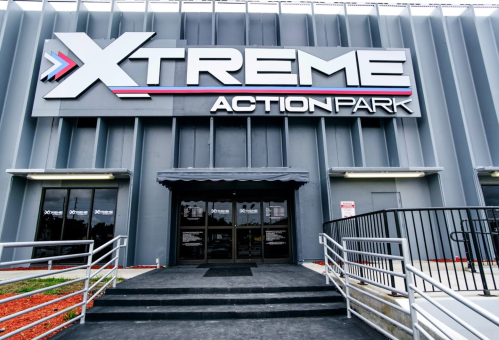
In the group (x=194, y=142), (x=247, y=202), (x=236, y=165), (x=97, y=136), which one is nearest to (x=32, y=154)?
(x=97, y=136)

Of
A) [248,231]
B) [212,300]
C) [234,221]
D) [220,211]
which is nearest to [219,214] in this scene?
[220,211]

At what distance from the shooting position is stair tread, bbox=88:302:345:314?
430cm

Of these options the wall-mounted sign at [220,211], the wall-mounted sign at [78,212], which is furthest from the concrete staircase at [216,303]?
the wall-mounted sign at [78,212]

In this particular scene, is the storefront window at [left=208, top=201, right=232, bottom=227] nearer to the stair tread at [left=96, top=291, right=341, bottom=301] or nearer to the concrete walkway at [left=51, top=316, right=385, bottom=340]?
the stair tread at [left=96, top=291, right=341, bottom=301]

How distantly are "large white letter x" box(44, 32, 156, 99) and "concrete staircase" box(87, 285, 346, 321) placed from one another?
738 centimetres

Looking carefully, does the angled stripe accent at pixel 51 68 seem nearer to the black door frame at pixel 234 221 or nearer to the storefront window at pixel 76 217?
the storefront window at pixel 76 217

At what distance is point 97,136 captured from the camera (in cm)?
880

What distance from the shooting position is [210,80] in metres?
9.45

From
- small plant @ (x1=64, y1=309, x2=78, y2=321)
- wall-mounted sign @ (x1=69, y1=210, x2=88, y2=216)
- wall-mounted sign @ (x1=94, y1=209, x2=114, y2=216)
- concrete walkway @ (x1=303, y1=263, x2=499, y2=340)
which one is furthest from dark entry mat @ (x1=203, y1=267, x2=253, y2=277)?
wall-mounted sign @ (x1=69, y1=210, x2=88, y2=216)

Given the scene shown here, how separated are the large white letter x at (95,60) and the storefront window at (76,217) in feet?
11.6

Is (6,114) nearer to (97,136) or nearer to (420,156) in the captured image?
(97,136)

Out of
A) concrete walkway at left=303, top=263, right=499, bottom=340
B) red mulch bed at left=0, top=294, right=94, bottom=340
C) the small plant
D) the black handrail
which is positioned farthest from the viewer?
the small plant

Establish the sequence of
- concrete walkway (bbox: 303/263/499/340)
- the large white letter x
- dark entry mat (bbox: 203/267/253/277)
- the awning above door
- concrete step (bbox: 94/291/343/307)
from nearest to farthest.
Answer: concrete walkway (bbox: 303/263/499/340), concrete step (bbox: 94/291/343/307), dark entry mat (bbox: 203/267/253/277), the awning above door, the large white letter x

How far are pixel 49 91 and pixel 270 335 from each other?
10605mm
